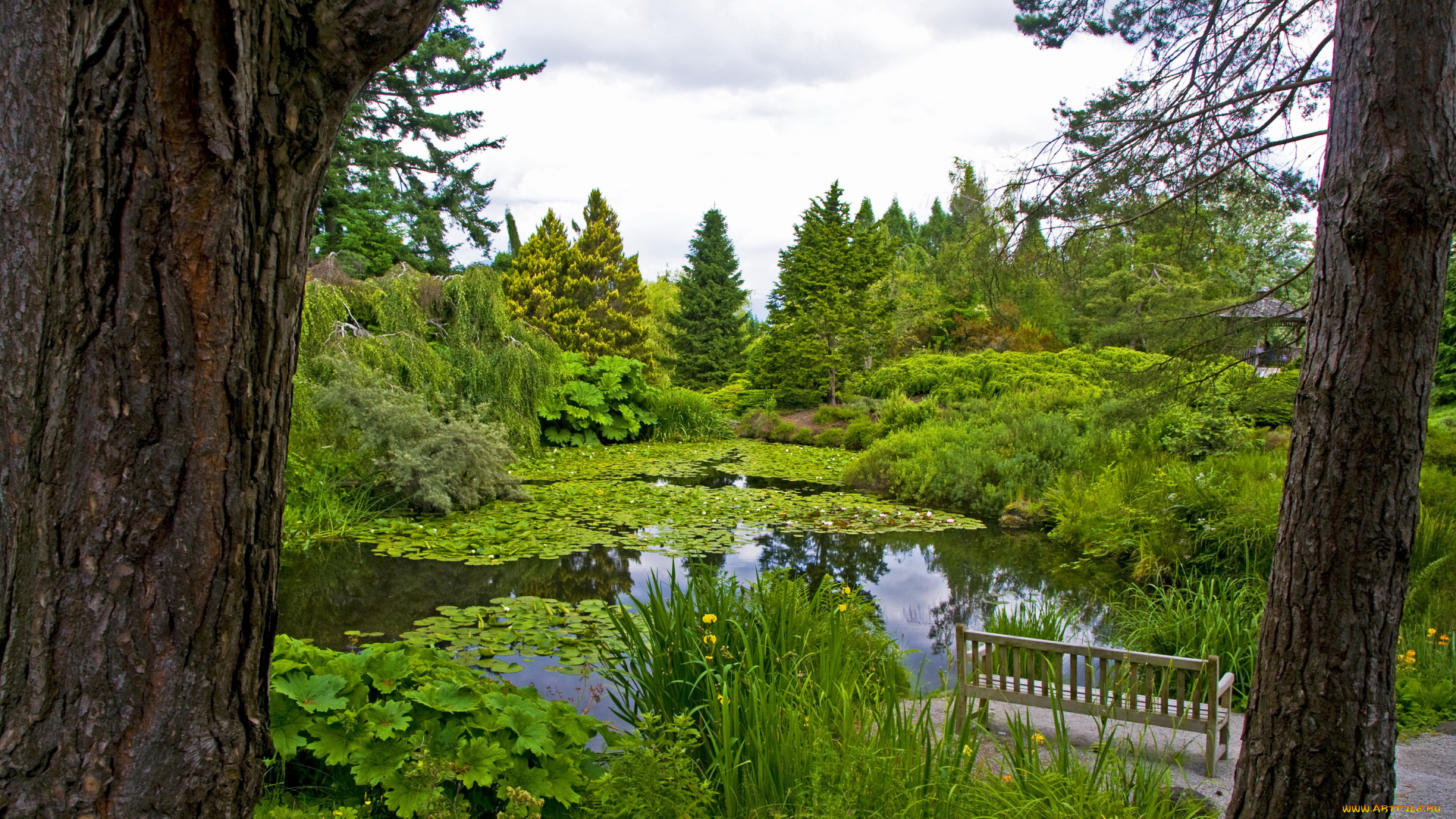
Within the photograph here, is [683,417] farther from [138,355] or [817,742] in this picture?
[138,355]

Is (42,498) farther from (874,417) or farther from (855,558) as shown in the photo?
(874,417)

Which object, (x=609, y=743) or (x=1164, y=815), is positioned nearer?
(x=1164, y=815)

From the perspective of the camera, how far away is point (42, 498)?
1.26 metres

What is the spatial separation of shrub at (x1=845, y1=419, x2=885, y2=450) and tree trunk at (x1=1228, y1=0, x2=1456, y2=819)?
1225 cm

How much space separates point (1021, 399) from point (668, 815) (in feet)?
39.0

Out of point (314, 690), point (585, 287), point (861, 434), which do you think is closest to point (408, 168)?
point (585, 287)

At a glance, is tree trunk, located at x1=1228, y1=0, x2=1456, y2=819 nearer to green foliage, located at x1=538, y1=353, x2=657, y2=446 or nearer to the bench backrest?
the bench backrest

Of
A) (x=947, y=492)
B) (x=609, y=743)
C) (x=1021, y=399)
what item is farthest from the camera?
(x=1021, y=399)

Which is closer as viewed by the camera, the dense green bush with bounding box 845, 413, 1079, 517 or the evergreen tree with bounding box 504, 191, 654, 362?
the dense green bush with bounding box 845, 413, 1079, 517

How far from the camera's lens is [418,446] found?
782 cm

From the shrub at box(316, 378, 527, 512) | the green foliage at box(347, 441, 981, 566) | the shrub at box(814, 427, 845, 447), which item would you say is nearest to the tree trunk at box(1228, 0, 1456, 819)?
the green foliage at box(347, 441, 981, 566)

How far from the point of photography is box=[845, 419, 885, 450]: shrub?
14.5 meters

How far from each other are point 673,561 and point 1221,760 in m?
3.95

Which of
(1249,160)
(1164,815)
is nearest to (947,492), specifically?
(1249,160)
